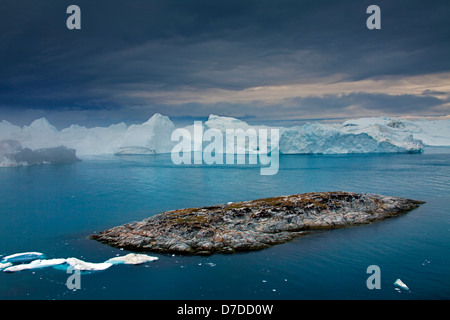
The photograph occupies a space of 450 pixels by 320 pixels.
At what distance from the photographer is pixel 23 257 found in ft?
72.4

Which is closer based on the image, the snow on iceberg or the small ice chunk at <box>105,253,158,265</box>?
the small ice chunk at <box>105,253,158,265</box>

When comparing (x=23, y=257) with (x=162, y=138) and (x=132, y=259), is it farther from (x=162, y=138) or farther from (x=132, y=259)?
(x=162, y=138)

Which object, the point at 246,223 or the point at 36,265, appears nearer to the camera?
the point at 36,265

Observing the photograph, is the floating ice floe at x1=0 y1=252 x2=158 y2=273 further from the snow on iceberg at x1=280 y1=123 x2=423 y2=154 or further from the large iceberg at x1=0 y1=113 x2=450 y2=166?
the snow on iceberg at x1=280 y1=123 x2=423 y2=154

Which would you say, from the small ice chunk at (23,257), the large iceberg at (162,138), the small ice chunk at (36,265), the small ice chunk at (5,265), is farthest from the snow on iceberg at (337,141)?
the small ice chunk at (5,265)

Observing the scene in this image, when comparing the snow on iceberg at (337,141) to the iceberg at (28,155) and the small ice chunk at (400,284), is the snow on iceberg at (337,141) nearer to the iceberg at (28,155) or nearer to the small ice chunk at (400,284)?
the iceberg at (28,155)

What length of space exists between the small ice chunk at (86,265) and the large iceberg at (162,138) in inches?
3598

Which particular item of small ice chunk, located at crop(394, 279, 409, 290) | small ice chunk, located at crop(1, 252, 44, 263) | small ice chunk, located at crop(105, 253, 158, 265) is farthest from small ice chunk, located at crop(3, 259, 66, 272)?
small ice chunk, located at crop(394, 279, 409, 290)

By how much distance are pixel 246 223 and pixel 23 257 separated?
50.5 ft

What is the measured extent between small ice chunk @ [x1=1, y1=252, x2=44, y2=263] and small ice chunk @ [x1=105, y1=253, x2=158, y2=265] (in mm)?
5109

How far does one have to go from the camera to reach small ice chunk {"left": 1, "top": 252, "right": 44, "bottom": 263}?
21.6 metres

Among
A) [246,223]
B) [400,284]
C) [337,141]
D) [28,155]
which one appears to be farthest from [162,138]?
[400,284]

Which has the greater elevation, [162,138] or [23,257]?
[162,138]
